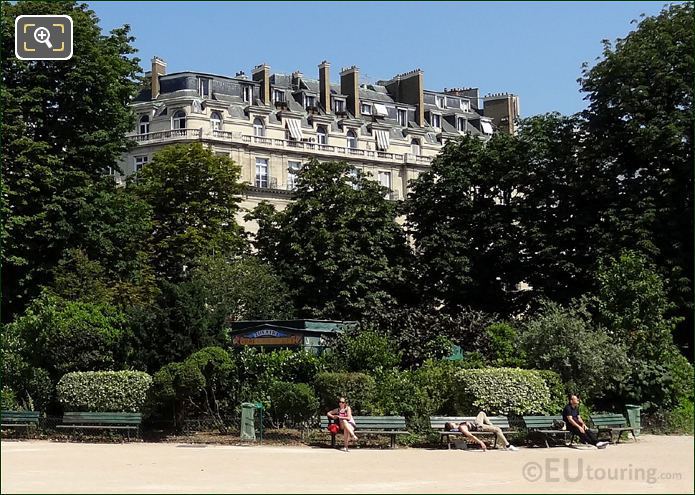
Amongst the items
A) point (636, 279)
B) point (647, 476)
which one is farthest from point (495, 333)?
point (647, 476)

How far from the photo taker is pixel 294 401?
25875mm

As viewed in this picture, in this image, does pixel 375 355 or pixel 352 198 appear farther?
pixel 352 198

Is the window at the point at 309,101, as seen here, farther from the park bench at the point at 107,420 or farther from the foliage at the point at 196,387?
the park bench at the point at 107,420

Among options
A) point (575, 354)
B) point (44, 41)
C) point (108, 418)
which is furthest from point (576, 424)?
point (44, 41)

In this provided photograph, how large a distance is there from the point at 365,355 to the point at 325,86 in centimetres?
6621

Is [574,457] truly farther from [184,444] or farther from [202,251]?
[202,251]

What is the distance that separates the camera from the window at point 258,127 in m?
86.1

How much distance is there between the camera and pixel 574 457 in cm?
2244

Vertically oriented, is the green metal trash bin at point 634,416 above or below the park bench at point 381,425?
below

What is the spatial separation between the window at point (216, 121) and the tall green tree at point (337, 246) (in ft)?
81.0

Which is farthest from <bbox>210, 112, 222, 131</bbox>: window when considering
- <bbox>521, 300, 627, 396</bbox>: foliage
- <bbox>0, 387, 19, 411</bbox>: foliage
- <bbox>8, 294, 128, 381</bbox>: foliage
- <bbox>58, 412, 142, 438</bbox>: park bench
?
A: <bbox>58, 412, 142, 438</bbox>: park bench

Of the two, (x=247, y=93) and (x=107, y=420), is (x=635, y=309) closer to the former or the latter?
(x=107, y=420)

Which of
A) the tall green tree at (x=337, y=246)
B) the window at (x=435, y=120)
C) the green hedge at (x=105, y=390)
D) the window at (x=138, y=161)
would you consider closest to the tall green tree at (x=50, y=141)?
the green hedge at (x=105, y=390)

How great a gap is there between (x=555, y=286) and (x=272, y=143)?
43029 millimetres
